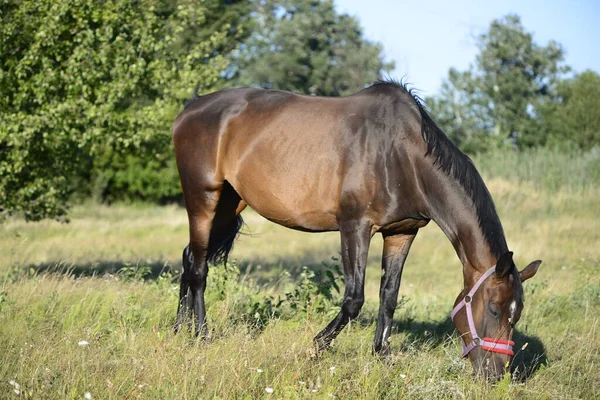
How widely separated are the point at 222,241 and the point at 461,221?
2.74 metres

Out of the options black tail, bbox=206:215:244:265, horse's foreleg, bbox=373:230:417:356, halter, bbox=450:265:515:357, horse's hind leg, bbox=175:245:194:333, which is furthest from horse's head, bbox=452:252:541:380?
black tail, bbox=206:215:244:265

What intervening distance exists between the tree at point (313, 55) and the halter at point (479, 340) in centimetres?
3592

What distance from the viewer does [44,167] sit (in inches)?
397

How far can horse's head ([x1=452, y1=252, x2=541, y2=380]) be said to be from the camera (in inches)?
192

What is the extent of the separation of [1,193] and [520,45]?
3683 cm

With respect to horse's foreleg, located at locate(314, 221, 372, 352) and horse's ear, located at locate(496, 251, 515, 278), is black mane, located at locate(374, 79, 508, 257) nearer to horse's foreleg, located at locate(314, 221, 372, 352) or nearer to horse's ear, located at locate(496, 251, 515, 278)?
horse's ear, located at locate(496, 251, 515, 278)

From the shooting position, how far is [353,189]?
218 inches

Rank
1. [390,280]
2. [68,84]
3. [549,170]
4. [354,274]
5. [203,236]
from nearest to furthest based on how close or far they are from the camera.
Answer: [354,274], [390,280], [203,236], [68,84], [549,170]

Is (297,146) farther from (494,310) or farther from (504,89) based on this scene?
(504,89)

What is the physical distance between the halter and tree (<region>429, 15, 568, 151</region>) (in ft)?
114

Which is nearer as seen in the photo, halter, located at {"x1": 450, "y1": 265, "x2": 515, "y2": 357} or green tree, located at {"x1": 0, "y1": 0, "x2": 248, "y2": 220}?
halter, located at {"x1": 450, "y1": 265, "x2": 515, "y2": 357}

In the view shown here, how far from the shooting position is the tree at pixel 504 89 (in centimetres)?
3984

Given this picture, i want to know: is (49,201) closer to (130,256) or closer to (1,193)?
(1,193)

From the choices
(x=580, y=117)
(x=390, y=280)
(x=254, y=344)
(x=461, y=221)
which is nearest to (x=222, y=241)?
(x=390, y=280)
